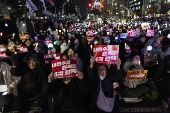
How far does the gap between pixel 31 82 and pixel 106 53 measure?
206cm

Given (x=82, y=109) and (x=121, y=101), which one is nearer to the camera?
(x=82, y=109)


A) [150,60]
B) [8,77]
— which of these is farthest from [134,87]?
[8,77]

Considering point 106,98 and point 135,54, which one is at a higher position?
point 135,54

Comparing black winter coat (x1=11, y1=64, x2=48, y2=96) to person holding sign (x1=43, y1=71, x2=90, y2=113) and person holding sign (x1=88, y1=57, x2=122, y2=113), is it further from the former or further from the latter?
person holding sign (x1=88, y1=57, x2=122, y2=113)

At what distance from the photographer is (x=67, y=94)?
3.89 meters

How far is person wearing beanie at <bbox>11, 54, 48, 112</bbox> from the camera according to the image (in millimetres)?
4201

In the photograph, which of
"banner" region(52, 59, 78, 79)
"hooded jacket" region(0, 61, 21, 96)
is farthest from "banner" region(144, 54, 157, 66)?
"hooded jacket" region(0, 61, 21, 96)

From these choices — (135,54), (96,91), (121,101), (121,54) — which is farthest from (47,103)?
(121,54)

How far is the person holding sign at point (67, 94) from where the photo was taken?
385 centimetres

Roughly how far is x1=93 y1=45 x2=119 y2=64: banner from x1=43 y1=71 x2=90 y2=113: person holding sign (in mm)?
739

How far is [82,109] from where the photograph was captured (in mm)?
3932

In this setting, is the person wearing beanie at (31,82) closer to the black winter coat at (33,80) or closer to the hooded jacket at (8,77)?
the black winter coat at (33,80)

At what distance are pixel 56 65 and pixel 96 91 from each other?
113cm

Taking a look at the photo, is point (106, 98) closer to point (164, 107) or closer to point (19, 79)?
point (164, 107)
